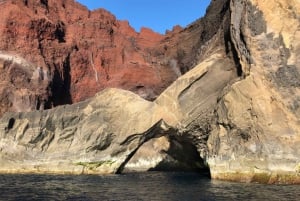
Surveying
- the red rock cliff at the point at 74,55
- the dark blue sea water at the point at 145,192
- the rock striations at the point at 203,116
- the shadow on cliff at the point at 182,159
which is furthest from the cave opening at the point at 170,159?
the red rock cliff at the point at 74,55

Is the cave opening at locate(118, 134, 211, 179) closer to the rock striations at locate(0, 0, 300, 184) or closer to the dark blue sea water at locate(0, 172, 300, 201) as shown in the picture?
the rock striations at locate(0, 0, 300, 184)

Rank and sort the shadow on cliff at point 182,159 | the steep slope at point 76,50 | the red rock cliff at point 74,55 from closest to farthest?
1. the shadow on cliff at point 182,159
2. the red rock cliff at point 74,55
3. the steep slope at point 76,50

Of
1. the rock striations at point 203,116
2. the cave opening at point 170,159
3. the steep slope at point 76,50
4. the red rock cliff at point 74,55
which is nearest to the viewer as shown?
the rock striations at point 203,116

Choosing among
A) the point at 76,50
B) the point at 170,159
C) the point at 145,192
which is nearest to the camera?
the point at 145,192

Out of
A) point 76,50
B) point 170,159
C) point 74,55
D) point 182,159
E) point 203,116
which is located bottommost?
point 182,159

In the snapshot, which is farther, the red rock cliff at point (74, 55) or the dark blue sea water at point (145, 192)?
the red rock cliff at point (74, 55)

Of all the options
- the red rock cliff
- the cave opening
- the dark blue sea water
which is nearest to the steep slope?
the red rock cliff

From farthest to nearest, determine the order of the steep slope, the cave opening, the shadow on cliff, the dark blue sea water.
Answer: the steep slope
the cave opening
the shadow on cliff
the dark blue sea water

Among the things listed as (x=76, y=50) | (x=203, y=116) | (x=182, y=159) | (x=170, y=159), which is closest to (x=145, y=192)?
(x=203, y=116)

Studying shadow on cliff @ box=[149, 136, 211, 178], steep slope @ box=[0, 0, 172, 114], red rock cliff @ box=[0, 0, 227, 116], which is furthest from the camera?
steep slope @ box=[0, 0, 172, 114]

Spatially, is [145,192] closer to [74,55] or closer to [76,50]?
[74,55]

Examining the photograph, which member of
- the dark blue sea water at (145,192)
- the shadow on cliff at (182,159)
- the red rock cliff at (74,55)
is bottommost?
the dark blue sea water at (145,192)

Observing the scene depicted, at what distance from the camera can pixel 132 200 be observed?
75.7ft

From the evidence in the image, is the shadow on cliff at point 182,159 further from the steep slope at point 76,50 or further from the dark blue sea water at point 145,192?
the steep slope at point 76,50
